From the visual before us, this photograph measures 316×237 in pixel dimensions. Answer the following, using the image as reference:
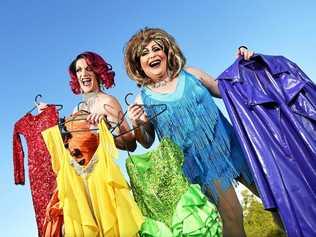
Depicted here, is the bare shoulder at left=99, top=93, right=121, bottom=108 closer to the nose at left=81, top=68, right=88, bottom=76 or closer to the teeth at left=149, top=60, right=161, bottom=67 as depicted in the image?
the nose at left=81, top=68, right=88, bottom=76

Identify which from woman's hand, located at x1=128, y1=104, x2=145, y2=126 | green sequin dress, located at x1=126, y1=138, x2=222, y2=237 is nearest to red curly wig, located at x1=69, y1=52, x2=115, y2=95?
woman's hand, located at x1=128, y1=104, x2=145, y2=126

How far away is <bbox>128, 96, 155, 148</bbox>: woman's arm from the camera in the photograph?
353 cm

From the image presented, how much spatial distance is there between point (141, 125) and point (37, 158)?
0.95 m

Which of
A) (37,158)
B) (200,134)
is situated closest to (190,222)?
(200,134)

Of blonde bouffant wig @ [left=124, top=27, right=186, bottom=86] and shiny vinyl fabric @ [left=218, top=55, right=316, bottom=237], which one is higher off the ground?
blonde bouffant wig @ [left=124, top=27, right=186, bottom=86]

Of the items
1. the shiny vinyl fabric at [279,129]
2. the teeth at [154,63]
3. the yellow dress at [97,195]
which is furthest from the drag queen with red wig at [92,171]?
the shiny vinyl fabric at [279,129]

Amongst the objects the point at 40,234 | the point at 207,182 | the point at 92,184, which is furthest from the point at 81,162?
the point at 207,182

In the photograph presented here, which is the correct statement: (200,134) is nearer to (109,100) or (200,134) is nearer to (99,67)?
(109,100)

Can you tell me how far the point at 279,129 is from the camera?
3330mm

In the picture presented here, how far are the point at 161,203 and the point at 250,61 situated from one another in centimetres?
134

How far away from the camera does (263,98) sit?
3443 mm

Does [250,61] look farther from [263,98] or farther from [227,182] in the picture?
[227,182]

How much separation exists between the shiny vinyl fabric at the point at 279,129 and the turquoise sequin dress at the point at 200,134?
0.19 m

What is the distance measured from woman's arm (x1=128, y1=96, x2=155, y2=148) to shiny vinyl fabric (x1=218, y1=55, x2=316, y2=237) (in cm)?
63
